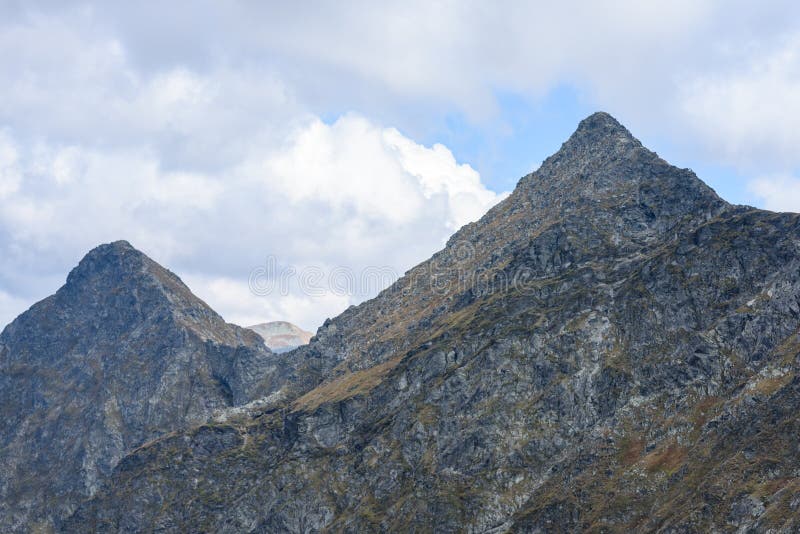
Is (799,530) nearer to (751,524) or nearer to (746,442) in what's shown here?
(751,524)

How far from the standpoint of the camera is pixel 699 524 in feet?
582

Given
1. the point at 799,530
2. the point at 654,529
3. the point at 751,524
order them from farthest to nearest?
the point at 654,529 < the point at 751,524 < the point at 799,530

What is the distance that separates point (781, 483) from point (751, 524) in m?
12.6

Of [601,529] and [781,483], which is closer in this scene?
[781,483]

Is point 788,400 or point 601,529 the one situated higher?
point 788,400

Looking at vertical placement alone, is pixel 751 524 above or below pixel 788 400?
below

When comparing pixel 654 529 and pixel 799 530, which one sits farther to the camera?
pixel 654 529

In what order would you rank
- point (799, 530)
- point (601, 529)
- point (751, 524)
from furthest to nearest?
point (601, 529), point (751, 524), point (799, 530)

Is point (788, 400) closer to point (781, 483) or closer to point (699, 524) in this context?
point (781, 483)

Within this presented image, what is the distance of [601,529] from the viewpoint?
199m

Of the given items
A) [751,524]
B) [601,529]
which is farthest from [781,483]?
[601,529]

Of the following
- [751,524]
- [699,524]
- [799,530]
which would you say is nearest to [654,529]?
[699,524]

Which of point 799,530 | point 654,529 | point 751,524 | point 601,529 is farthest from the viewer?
point 601,529

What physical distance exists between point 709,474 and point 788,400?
26994 millimetres
